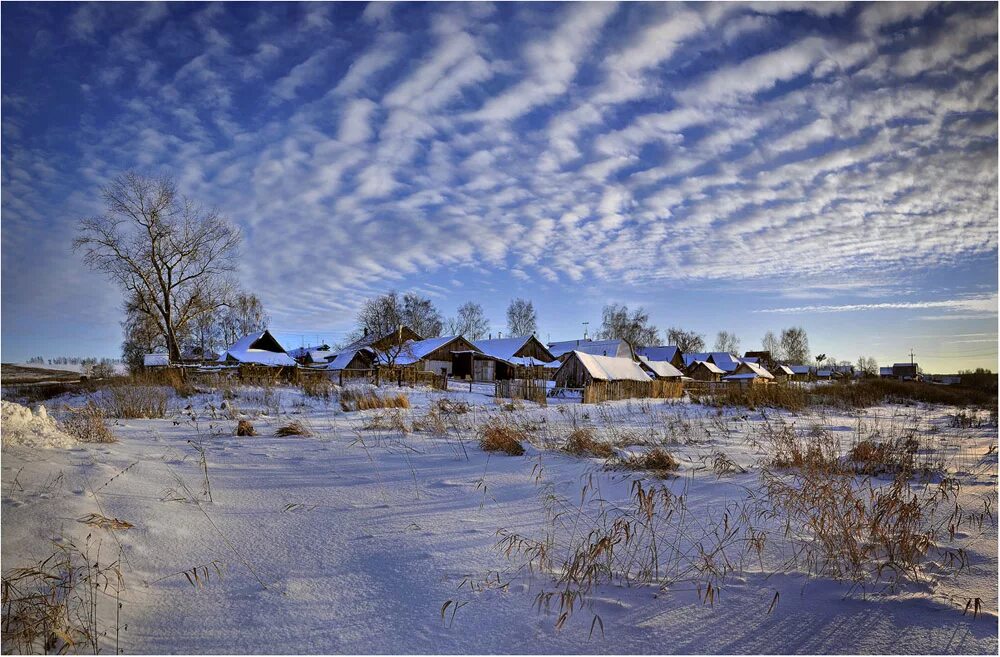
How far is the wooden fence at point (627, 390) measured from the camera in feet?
75.4

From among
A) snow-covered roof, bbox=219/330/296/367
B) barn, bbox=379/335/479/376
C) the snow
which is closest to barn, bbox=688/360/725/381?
barn, bbox=379/335/479/376

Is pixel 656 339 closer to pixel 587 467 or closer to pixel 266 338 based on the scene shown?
pixel 266 338

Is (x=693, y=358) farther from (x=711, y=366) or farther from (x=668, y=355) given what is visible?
(x=668, y=355)

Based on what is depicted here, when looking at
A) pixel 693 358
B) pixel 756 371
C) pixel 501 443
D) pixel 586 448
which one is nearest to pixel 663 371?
pixel 756 371

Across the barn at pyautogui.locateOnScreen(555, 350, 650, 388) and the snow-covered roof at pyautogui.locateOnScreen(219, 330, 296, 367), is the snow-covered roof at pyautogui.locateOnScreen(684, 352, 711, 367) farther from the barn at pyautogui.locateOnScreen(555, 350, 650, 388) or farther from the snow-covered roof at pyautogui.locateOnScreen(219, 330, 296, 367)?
the snow-covered roof at pyautogui.locateOnScreen(219, 330, 296, 367)

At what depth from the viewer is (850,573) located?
9.89 ft

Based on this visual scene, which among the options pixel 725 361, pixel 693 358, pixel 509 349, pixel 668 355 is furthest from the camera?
pixel 693 358

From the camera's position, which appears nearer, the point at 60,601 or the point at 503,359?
the point at 60,601

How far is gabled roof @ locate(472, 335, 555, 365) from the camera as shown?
50344 mm

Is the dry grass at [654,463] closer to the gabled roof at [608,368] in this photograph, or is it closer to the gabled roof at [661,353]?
the gabled roof at [608,368]

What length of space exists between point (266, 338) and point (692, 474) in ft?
142

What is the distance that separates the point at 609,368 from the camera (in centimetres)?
3062

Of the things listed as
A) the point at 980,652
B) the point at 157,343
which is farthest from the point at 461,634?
the point at 157,343

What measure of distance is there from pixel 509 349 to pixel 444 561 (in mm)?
49638
